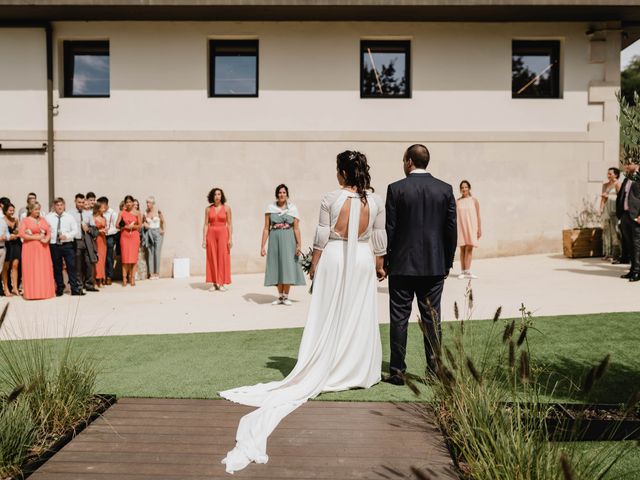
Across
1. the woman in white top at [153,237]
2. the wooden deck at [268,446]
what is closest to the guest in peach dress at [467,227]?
the woman in white top at [153,237]

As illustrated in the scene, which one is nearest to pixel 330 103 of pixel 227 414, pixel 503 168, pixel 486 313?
pixel 503 168

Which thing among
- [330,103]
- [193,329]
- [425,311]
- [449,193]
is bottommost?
[193,329]

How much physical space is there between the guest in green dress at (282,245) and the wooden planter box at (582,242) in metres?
8.42

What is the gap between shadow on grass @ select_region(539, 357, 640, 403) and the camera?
5.59 m

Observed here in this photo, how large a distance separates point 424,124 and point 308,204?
381cm

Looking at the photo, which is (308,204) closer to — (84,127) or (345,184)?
(84,127)

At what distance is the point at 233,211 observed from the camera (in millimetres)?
17141

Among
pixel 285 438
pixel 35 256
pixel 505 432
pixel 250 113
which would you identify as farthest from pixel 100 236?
pixel 505 432

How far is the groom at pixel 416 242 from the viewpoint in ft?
19.9

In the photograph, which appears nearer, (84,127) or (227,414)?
(227,414)

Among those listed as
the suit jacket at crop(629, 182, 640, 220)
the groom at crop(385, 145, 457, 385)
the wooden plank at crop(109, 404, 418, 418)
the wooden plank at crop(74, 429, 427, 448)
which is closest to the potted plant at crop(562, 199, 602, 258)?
the suit jacket at crop(629, 182, 640, 220)

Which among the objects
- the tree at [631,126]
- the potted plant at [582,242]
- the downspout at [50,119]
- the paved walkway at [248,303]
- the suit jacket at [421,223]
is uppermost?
the downspout at [50,119]

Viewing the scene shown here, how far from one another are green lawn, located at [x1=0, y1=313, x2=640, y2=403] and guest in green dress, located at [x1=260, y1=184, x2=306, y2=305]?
2527 mm

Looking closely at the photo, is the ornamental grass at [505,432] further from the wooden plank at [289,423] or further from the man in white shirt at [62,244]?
the man in white shirt at [62,244]
